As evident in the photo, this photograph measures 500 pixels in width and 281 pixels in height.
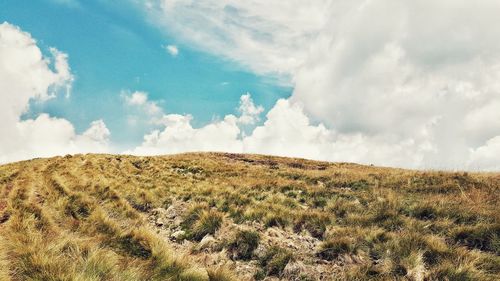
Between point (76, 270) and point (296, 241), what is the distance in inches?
222

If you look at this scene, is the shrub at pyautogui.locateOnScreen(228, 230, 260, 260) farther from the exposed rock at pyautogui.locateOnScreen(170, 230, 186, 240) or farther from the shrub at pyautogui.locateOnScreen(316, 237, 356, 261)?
the exposed rock at pyautogui.locateOnScreen(170, 230, 186, 240)

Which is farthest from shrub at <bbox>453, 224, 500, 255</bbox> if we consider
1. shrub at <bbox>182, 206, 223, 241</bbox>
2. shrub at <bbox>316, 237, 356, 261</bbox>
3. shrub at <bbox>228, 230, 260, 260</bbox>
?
shrub at <bbox>182, 206, 223, 241</bbox>

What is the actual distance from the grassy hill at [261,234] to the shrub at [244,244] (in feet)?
0.09

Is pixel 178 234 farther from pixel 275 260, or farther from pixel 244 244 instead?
pixel 275 260

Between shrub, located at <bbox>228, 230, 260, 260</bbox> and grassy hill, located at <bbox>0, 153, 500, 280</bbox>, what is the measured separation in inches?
1.1

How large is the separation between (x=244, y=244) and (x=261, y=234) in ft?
2.57

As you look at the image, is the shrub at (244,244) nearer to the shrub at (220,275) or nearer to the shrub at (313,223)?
the shrub at (313,223)

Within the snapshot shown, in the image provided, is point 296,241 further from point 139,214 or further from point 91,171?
point 91,171

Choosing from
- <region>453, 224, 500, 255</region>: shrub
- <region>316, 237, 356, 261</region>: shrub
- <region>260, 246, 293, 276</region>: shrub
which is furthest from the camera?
<region>453, 224, 500, 255</region>: shrub

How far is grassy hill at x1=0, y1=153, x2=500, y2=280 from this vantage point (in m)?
7.11

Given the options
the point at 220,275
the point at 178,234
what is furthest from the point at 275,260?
the point at 178,234

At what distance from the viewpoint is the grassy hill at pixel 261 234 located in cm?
711

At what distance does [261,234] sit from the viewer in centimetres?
1037

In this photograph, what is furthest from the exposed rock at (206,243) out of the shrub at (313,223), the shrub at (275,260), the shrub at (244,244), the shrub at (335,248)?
the shrub at (335,248)
